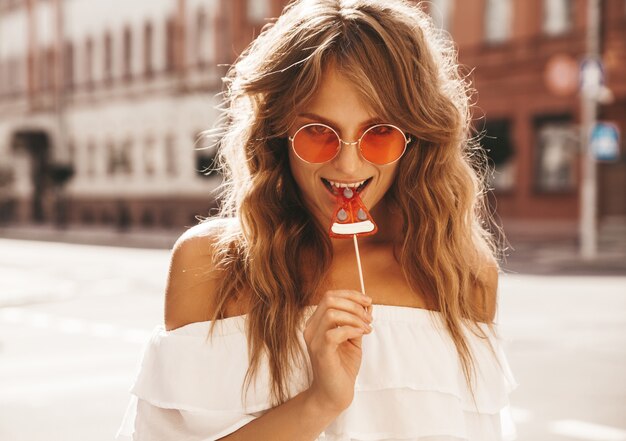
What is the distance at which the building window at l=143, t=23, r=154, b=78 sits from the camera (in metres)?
39.5

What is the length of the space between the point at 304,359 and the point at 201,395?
257 mm

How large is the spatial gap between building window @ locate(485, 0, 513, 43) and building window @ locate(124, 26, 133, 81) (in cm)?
1776

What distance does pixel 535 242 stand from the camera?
2528 centimetres

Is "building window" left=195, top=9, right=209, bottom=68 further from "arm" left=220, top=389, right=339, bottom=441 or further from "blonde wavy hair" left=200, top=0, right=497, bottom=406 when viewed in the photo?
"arm" left=220, top=389, right=339, bottom=441

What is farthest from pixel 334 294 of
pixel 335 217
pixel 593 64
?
pixel 593 64

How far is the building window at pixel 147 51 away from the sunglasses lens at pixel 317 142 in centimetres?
3828

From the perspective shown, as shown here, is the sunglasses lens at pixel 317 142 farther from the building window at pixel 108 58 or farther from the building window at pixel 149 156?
the building window at pixel 108 58

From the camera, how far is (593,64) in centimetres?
1959

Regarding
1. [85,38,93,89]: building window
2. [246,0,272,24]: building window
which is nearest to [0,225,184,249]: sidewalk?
[85,38,93,89]: building window

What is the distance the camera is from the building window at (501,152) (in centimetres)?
2417

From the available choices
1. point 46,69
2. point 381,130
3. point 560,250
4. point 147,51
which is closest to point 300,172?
point 381,130

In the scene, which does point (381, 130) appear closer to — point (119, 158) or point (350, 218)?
point (350, 218)

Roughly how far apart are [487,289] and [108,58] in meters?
41.6

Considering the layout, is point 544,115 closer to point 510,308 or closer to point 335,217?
point 510,308
